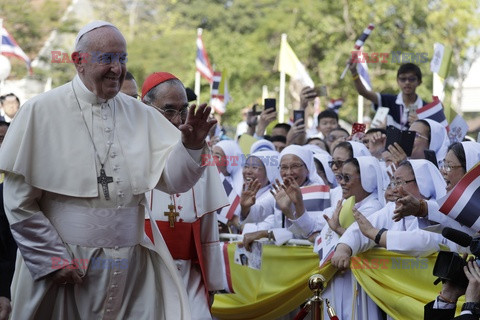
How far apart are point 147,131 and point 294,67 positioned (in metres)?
11.2

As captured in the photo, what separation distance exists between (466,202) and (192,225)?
1987 mm

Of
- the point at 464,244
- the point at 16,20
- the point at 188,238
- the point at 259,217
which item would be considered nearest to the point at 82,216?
the point at 188,238

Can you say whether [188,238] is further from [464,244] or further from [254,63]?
[254,63]

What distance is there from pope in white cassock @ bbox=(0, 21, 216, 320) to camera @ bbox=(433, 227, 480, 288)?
1.44 m

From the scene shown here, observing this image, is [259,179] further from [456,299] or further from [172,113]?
[456,299]

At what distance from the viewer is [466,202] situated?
6.17 meters

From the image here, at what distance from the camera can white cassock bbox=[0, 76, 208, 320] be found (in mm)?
5719

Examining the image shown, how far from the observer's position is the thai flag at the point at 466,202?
20.2 feet

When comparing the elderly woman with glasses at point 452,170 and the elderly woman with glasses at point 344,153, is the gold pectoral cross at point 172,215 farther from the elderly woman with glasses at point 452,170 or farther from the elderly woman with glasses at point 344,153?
the elderly woman with glasses at point 344,153

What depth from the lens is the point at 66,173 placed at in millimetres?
5824

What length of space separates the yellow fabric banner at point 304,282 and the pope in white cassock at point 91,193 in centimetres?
234

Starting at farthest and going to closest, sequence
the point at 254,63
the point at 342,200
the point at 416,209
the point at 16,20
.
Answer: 1. the point at 254,63
2. the point at 16,20
3. the point at 342,200
4. the point at 416,209

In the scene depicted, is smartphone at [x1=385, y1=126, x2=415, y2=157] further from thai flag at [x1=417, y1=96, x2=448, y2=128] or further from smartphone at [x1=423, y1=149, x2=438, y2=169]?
thai flag at [x1=417, y1=96, x2=448, y2=128]

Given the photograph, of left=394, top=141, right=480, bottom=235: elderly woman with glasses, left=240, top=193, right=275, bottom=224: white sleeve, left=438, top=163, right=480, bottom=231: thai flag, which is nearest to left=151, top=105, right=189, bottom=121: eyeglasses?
left=394, top=141, right=480, bottom=235: elderly woman with glasses
